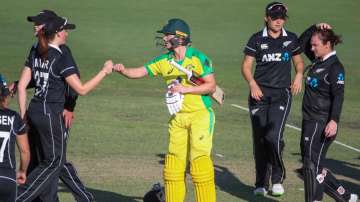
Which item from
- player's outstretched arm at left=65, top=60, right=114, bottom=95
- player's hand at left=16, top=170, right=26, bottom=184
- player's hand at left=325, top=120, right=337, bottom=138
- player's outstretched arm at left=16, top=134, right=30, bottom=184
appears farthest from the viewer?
player's hand at left=325, top=120, right=337, bottom=138

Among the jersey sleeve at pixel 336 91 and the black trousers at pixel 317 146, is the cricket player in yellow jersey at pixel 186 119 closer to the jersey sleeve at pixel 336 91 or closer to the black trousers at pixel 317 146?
the black trousers at pixel 317 146

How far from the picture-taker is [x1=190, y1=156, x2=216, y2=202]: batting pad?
428 inches

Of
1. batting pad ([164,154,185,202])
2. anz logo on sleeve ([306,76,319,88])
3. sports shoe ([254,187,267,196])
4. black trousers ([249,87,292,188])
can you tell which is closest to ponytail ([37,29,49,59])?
batting pad ([164,154,185,202])

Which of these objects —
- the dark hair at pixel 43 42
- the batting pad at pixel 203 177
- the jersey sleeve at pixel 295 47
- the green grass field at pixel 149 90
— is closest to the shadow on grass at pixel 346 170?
the green grass field at pixel 149 90

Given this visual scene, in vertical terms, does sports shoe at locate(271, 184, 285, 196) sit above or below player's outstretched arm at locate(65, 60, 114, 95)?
below

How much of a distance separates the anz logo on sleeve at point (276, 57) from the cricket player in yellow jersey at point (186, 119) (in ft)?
6.97

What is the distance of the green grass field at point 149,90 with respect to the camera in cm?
1373

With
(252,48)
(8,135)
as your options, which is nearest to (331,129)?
(252,48)

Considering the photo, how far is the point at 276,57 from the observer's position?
12.9 metres

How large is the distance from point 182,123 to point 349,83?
42.1 feet

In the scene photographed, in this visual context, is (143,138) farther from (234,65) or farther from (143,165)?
(234,65)

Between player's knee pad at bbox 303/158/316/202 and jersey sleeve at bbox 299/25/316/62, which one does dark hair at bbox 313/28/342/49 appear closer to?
jersey sleeve at bbox 299/25/316/62

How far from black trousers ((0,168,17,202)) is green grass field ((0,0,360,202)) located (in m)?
2.94

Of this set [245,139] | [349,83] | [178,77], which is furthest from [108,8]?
[178,77]
